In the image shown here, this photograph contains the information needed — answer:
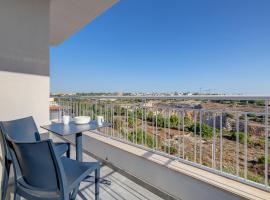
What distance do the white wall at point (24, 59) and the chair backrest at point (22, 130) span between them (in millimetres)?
443

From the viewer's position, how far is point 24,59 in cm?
254

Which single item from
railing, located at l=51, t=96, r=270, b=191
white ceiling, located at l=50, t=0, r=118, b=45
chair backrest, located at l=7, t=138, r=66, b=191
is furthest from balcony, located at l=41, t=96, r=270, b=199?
white ceiling, located at l=50, t=0, r=118, b=45

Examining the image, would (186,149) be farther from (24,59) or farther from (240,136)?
(24,59)

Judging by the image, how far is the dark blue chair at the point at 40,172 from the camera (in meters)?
1.19

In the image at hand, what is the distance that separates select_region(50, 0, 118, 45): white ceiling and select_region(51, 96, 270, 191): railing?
173 centimetres

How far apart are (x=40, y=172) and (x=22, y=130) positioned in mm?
1046

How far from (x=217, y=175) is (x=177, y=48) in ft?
39.8

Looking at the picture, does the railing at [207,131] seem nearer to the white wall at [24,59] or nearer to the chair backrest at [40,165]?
the white wall at [24,59]

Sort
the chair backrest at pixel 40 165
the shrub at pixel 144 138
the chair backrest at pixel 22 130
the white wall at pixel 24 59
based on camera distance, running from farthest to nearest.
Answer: the shrub at pixel 144 138
the white wall at pixel 24 59
the chair backrest at pixel 22 130
the chair backrest at pixel 40 165

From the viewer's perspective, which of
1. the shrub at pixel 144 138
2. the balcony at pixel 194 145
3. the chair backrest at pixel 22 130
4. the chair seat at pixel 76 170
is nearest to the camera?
the chair seat at pixel 76 170

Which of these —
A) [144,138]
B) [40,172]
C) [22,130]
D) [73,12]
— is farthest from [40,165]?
[73,12]

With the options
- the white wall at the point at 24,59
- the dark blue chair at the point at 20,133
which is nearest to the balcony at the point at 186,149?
the dark blue chair at the point at 20,133

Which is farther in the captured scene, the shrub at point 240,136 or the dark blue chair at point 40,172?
the shrub at point 240,136

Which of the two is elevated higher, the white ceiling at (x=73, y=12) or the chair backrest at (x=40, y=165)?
the white ceiling at (x=73, y=12)
